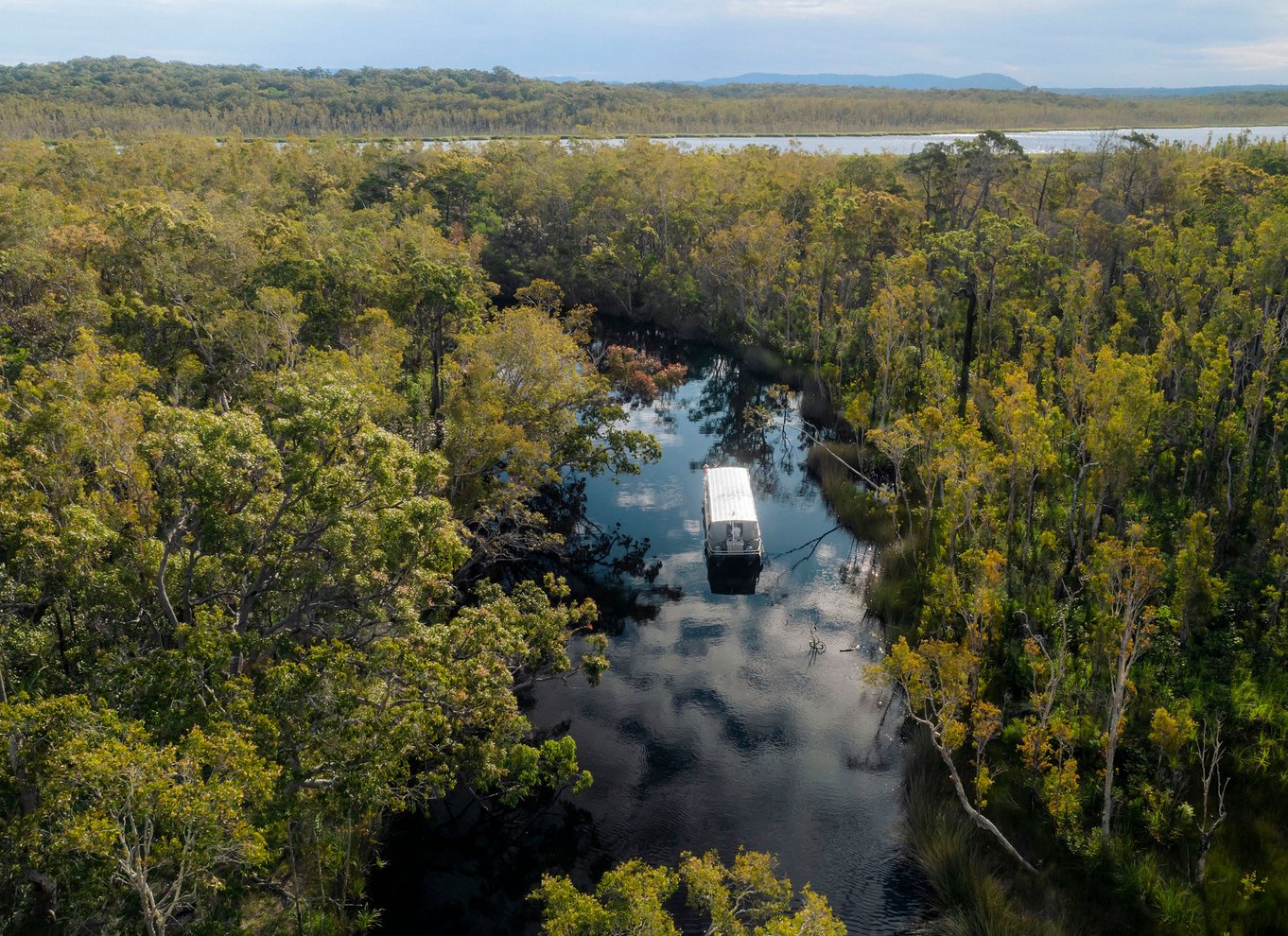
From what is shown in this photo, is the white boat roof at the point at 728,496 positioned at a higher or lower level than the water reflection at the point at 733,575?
higher

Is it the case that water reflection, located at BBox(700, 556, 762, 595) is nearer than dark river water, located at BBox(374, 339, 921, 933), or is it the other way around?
dark river water, located at BBox(374, 339, 921, 933)

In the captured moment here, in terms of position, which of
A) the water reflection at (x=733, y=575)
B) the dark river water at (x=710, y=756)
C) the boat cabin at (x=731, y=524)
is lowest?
the dark river water at (x=710, y=756)

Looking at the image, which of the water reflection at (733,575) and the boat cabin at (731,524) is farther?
the boat cabin at (731,524)

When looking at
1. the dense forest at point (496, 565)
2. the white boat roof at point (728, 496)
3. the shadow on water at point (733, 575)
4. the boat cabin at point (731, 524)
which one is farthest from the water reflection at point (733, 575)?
the dense forest at point (496, 565)

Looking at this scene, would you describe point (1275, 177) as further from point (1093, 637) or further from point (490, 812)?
point (490, 812)

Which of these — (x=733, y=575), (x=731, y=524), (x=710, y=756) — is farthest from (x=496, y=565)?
(x=710, y=756)

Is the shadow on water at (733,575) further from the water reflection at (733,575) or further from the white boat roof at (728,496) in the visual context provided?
the white boat roof at (728,496)

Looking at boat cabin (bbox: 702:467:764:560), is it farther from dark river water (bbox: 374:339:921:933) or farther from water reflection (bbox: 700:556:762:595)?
dark river water (bbox: 374:339:921:933)

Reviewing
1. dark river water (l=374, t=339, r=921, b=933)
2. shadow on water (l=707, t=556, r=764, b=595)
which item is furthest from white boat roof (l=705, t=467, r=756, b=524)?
dark river water (l=374, t=339, r=921, b=933)

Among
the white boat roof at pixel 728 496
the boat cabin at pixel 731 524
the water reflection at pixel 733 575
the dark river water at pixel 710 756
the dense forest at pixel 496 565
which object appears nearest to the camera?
the dense forest at pixel 496 565
